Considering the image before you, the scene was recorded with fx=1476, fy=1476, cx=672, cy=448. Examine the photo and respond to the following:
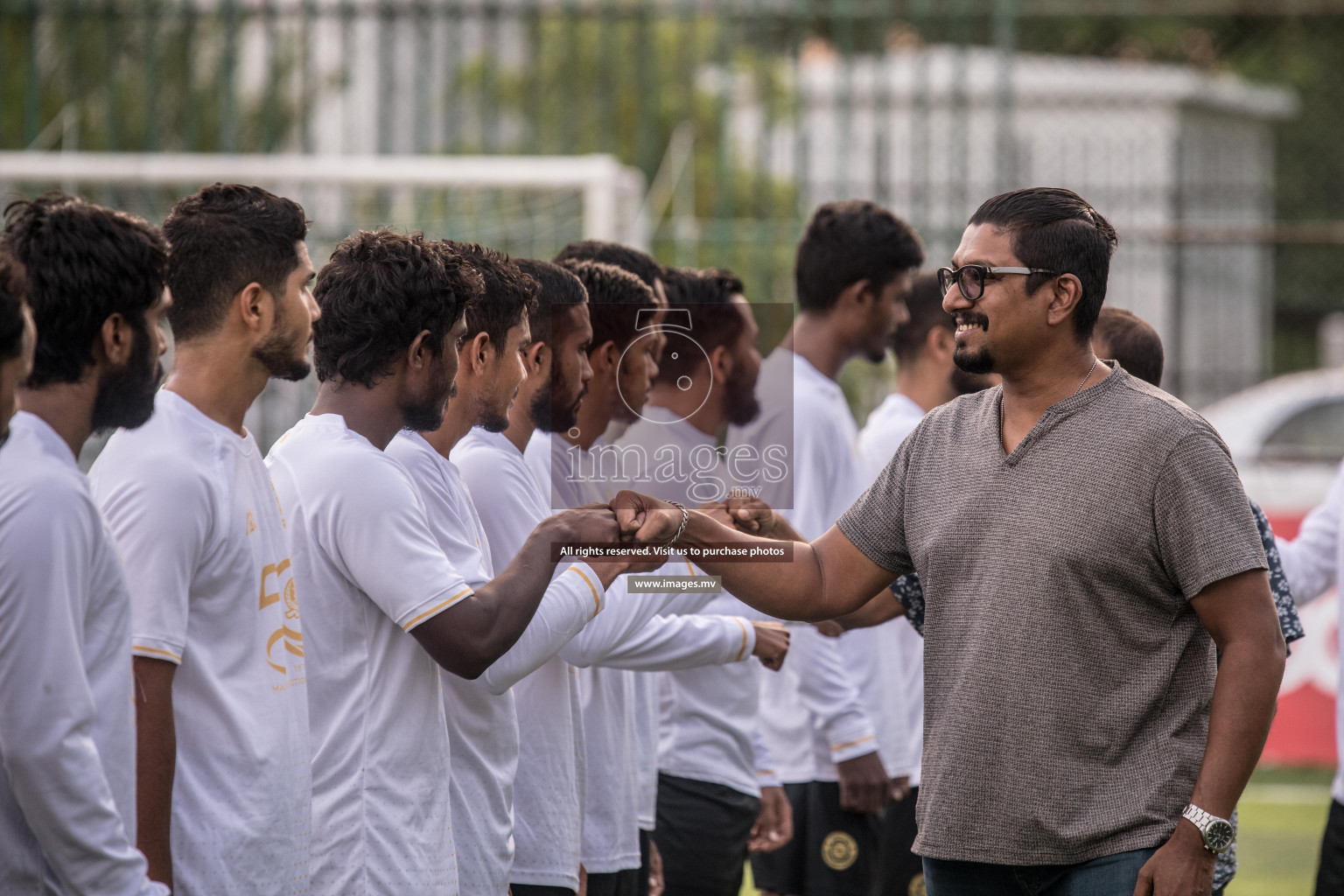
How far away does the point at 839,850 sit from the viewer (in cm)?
451

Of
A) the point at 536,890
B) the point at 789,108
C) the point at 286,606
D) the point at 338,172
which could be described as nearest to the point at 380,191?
the point at 338,172

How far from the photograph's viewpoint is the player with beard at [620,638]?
2949 millimetres

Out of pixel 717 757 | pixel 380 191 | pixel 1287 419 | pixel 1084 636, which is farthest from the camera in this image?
pixel 1287 419

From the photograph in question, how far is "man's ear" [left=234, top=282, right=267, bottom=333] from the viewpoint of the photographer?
2553mm

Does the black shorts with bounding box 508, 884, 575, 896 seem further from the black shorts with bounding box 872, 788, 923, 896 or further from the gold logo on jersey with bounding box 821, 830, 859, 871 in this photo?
the black shorts with bounding box 872, 788, 923, 896

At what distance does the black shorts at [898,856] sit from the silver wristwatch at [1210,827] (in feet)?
6.84

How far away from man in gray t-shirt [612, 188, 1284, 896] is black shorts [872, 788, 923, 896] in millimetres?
1912

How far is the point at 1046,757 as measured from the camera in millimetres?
2715

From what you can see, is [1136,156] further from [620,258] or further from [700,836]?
[700,836]

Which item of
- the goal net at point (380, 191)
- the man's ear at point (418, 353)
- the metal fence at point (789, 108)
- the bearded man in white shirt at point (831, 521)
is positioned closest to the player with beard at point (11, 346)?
the man's ear at point (418, 353)

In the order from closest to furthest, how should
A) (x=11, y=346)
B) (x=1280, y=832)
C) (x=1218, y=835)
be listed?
(x=11, y=346) < (x=1218, y=835) < (x=1280, y=832)

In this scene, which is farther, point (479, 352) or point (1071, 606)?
point (479, 352)

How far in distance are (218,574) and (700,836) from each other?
2099 millimetres

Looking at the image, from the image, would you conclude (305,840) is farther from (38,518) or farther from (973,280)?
(973,280)
